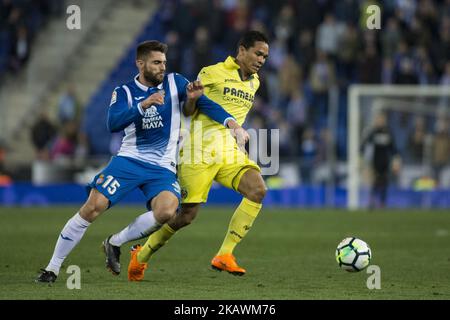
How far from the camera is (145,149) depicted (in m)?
9.35

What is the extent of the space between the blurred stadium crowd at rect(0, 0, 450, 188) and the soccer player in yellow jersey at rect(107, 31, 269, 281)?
43.3 feet

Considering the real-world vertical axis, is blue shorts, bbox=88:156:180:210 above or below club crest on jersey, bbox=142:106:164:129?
below

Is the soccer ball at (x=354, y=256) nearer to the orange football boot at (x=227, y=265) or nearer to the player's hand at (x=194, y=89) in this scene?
the orange football boot at (x=227, y=265)

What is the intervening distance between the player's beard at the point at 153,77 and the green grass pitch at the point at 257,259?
184 cm

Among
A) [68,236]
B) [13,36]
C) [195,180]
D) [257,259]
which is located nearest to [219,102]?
[195,180]

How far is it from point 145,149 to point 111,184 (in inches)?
20.8

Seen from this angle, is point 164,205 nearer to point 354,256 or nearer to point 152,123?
point 152,123

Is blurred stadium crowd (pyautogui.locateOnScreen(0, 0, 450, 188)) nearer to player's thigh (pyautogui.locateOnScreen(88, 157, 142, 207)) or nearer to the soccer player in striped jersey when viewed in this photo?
the soccer player in striped jersey

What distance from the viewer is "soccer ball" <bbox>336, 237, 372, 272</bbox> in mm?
9758

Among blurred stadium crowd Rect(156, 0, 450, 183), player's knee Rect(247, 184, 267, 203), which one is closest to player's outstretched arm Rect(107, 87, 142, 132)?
player's knee Rect(247, 184, 267, 203)

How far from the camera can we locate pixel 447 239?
14750mm

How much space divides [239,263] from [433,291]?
3057 millimetres
